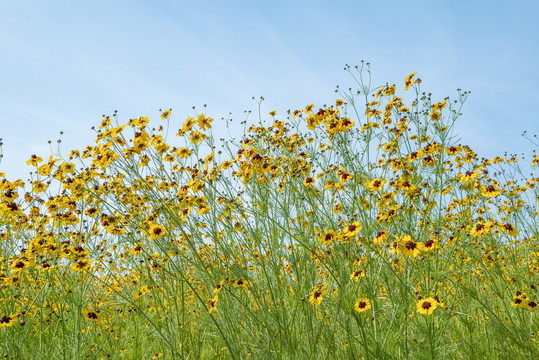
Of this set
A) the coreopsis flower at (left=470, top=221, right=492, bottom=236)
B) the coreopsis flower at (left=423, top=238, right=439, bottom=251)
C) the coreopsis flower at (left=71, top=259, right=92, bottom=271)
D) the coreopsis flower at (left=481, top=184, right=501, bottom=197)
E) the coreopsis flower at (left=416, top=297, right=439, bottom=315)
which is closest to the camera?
the coreopsis flower at (left=416, top=297, right=439, bottom=315)

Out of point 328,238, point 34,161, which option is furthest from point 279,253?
point 34,161

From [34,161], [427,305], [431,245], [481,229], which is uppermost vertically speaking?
[34,161]

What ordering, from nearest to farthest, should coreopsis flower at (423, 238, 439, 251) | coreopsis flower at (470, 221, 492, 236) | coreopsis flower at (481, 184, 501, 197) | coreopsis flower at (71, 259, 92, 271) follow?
1. coreopsis flower at (423, 238, 439, 251)
2. coreopsis flower at (470, 221, 492, 236)
3. coreopsis flower at (71, 259, 92, 271)
4. coreopsis flower at (481, 184, 501, 197)

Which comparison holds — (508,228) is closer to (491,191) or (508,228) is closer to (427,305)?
(491,191)

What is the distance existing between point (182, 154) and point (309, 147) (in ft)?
4.15

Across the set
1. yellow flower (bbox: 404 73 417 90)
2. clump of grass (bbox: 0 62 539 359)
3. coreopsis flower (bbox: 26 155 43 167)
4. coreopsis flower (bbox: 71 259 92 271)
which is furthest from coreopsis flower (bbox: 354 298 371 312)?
coreopsis flower (bbox: 26 155 43 167)

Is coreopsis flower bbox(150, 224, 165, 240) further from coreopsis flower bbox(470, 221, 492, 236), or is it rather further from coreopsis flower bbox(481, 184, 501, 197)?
coreopsis flower bbox(481, 184, 501, 197)

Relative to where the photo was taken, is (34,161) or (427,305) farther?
(34,161)

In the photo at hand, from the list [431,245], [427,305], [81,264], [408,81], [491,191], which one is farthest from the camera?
[408,81]

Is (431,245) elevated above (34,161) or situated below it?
below

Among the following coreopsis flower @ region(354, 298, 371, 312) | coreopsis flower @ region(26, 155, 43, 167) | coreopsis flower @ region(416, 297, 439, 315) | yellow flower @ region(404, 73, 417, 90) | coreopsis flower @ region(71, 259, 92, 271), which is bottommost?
coreopsis flower @ region(416, 297, 439, 315)

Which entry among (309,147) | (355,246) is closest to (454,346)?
(355,246)

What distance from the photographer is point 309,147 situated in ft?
12.7

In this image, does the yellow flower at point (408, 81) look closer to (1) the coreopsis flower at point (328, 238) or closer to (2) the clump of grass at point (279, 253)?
(2) the clump of grass at point (279, 253)
